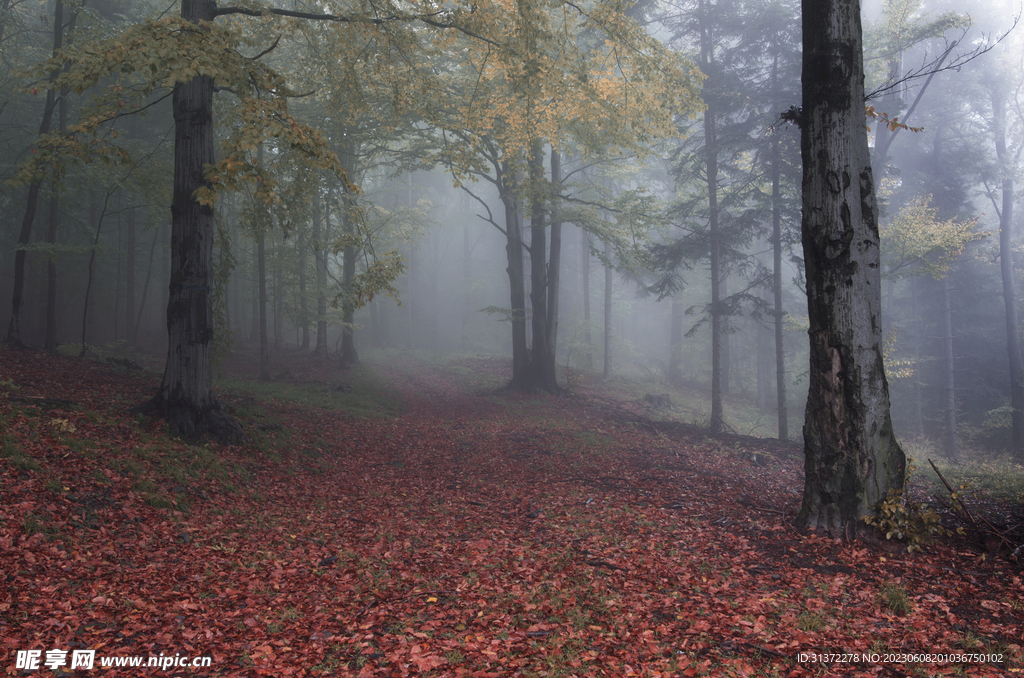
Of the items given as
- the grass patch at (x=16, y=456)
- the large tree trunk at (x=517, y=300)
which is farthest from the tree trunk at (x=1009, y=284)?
the grass patch at (x=16, y=456)

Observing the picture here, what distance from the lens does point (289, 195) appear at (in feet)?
34.4

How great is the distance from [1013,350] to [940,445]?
4.56 meters

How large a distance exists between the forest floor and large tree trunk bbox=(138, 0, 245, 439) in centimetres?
62

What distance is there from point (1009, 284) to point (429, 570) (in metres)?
25.2

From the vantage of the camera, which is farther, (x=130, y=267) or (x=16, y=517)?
(x=130, y=267)

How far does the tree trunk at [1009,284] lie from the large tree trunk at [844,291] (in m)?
18.8

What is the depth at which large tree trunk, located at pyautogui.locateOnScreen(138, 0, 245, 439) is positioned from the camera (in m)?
8.18

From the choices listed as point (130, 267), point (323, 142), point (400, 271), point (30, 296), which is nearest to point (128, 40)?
point (323, 142)

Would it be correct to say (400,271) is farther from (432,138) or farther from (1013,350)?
(1013,350)

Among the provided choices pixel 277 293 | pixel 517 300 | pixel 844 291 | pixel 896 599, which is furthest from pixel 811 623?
pixel 277 293

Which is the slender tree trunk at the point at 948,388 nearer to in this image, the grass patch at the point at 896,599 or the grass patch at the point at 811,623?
the grass patch at the point at 896,599

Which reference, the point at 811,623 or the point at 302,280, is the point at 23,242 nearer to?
the point at 302,280

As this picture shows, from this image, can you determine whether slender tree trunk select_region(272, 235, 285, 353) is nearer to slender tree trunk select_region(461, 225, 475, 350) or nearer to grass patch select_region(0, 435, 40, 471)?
grass patch select_region(0, 435, 40, 471)

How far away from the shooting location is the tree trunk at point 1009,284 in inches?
727
